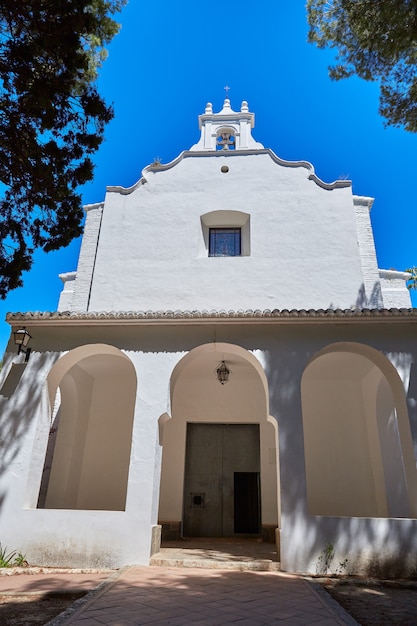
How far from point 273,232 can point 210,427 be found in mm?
5269

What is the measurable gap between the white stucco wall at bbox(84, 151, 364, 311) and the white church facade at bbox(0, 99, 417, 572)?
48mm

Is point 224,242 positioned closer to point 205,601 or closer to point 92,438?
point 92,438

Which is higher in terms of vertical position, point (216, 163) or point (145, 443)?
point (216, 163)

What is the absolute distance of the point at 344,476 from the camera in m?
9.24

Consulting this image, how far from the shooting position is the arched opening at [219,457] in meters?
9.38

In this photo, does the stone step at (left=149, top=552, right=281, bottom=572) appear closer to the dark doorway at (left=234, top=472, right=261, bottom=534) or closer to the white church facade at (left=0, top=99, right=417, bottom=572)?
the white church facade at (left=0, top=99, right=417, bottom=572)

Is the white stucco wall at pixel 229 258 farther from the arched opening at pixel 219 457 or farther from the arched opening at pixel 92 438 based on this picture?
the arched opening at pixel 219 457

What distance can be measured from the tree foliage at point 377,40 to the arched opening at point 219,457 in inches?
232

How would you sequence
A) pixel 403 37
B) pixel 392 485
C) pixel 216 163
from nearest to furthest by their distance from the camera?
1. pixel 403 37
2. pixel 392 485
3. pixel 216 163

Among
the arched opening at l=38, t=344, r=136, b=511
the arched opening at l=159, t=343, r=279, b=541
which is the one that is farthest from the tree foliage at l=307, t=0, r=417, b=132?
the arched opening at l=38, t=344, r=136, b=511

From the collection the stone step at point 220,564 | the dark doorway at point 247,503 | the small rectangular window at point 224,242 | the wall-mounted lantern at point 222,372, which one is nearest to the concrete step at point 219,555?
the stone step at point 220,564

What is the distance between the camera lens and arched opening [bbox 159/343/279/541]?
9.38 m

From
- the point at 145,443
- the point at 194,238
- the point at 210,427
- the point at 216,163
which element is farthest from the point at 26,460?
the point at 216,163

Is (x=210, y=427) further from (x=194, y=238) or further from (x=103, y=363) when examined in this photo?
(x=194, y=238)
